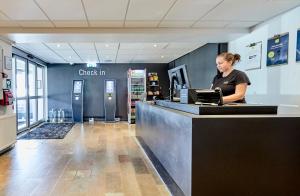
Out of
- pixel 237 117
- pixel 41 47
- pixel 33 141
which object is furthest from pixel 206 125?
pixel 41 47

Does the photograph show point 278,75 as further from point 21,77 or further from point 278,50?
point 21,77

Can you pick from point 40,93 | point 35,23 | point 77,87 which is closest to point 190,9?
point 35,23

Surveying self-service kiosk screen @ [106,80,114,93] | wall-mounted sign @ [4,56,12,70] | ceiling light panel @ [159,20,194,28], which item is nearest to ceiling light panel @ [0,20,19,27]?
wall-mounted sign @ [4,56,12,70]

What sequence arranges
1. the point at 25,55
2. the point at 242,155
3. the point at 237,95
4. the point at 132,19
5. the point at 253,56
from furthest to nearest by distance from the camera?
the point at 25,55, the point at 253,56, the point at 132,19, the point at 237,95, the point at 242,155

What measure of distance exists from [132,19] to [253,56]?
2.35m

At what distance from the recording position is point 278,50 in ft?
13.3

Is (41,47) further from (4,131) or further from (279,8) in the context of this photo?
(279,8)

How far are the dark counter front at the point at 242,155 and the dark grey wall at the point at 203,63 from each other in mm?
3848

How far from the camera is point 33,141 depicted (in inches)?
248

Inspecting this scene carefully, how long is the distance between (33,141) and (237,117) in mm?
5568

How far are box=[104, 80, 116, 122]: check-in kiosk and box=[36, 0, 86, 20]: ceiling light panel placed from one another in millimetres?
6267

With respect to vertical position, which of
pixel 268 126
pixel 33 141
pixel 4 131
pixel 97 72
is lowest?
pixel 33 141

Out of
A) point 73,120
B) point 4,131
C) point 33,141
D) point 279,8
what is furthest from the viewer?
point 73,120

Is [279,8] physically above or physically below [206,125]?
above
